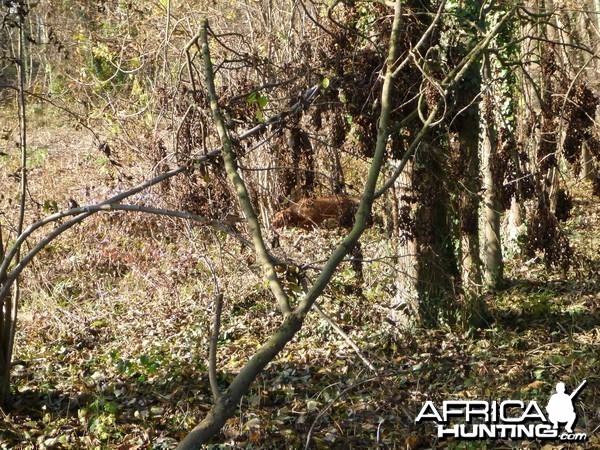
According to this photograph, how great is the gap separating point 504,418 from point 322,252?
12.7ft

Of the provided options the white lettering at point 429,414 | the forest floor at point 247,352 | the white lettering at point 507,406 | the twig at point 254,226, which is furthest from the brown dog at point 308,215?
the twig at point 254,226

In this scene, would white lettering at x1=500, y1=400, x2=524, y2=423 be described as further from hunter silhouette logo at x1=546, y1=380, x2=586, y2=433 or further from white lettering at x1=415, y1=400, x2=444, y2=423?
white lettering at x1=415, y1=400, x2=444, y2=423

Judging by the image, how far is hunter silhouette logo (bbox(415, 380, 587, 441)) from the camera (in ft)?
15.5

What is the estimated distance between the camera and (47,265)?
9.51 meters

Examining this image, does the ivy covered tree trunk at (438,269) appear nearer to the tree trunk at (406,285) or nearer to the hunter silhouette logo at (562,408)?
the tree trunk at (406,285)

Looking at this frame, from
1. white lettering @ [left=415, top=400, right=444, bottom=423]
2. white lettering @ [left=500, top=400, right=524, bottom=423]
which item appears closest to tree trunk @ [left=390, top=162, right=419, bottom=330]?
white lettering @ [left=415, top=400, right=444, bottom=423]

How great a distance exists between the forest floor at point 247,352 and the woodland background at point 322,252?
0.09ft

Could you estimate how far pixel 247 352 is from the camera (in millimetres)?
6820

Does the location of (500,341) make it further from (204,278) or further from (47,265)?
(47,265)

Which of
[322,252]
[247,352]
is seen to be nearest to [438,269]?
[322,252]

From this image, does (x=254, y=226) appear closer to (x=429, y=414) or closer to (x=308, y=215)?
(x=429, y=414)

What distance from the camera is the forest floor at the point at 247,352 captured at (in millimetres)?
5188

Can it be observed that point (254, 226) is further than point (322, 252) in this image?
No

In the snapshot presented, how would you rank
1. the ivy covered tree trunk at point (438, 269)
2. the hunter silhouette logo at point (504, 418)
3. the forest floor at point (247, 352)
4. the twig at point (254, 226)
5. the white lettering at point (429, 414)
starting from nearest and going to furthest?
the twig at point (254, 226), the hunter silhouette logo at point (504, 418), the white lettering at point (429, 414), the forest floor at point (247, 352), the ivy covered tree trunk at point (438, 269)
